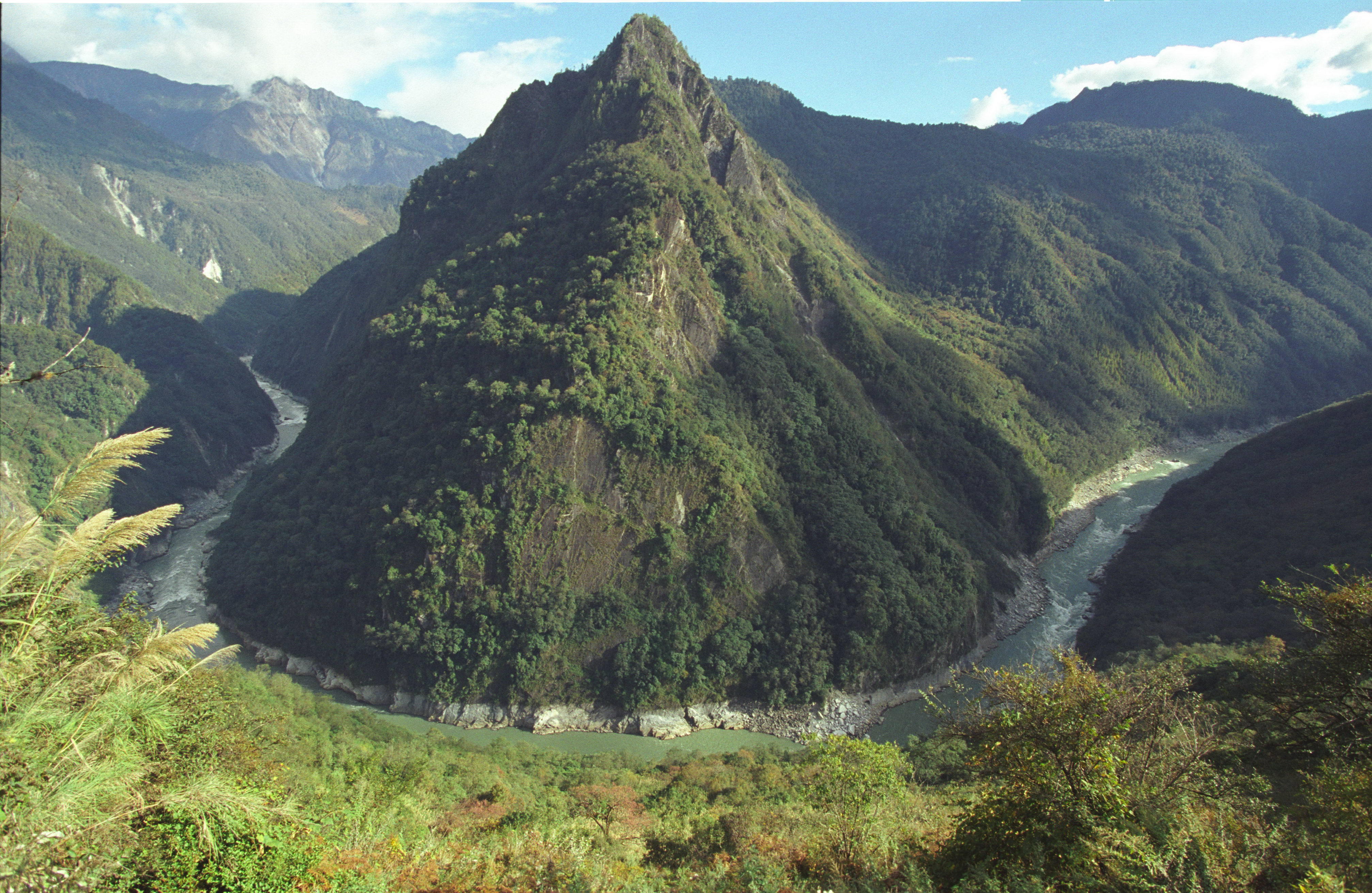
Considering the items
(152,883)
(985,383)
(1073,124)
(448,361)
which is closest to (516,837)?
(152,883)

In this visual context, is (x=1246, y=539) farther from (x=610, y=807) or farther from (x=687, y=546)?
(x=610, y=807)

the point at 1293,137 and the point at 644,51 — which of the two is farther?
the point at 1293,137

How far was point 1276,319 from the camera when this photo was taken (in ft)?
404

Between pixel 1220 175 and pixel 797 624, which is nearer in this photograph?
pixel 797 624

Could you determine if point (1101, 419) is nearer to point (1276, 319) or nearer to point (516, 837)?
point (1276, 319)

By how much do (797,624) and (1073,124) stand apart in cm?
19483

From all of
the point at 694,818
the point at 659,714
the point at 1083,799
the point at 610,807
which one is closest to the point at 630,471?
the point at 659,714

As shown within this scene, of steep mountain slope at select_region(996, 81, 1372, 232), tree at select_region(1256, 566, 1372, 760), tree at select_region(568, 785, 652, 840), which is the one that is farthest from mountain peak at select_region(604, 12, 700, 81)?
steep mountain slope at select_region(996, 81, 1372, 232)

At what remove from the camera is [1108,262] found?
11819 cm

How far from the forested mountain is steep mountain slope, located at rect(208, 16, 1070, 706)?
25 cm

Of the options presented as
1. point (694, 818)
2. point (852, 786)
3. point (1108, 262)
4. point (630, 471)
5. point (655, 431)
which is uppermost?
point (1108, 262)

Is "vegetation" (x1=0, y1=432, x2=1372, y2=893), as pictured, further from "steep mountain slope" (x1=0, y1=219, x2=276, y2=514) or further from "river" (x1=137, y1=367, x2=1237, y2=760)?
"steep mountain slope" (x1=0, y1=219, x2=276, y2=514)

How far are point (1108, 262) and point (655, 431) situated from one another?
343ft

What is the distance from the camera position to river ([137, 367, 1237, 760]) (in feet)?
145
